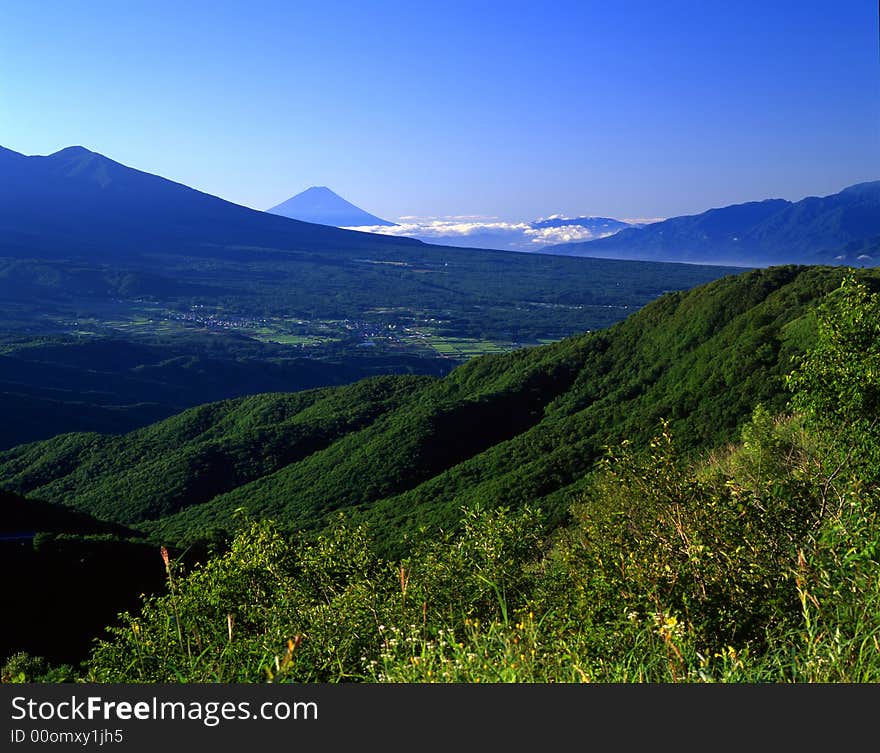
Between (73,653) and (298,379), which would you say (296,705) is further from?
(298,379)

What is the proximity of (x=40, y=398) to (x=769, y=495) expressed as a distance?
120 meters

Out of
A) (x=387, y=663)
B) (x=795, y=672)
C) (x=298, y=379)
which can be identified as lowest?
(x=298, y=379)

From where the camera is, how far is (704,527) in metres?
→ 7.50

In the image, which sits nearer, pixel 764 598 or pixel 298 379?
pixel 764 598

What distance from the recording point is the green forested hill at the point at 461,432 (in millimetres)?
42031

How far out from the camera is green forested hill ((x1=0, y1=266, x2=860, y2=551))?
138 ft

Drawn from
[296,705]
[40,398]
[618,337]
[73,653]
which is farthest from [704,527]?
[40,398]

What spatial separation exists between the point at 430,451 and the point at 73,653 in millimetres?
34187

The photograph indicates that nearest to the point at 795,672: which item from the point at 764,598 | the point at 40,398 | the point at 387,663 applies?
the point at 764,598

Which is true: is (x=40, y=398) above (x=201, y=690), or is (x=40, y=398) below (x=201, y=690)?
below

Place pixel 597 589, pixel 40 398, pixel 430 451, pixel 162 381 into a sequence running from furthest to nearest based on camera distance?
pixel 162 381
pixel 40 398
pixel 430 451
pixel 597 589

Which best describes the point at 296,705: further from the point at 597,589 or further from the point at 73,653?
the point at 73,653

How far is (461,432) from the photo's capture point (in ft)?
186

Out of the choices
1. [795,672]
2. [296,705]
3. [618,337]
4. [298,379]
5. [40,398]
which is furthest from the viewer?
[298,379]
